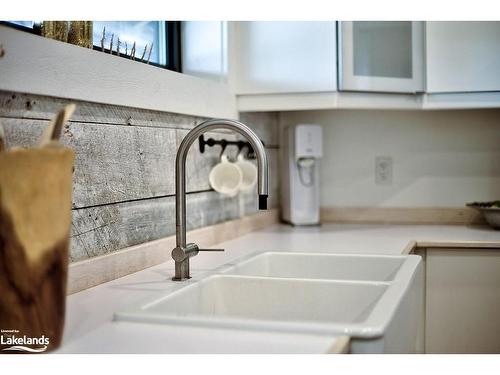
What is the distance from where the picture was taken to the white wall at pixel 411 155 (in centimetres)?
271

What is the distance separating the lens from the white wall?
2.71 metres

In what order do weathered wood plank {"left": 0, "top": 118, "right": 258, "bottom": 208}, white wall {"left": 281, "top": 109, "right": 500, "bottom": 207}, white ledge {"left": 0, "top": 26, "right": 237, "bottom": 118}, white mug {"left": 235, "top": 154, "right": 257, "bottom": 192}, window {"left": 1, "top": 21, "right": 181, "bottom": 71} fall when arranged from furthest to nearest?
white wall {"left": 281, "top": 109, "right": 500, "bottom": 207} → white mug {"left": 235, "top": 154, "right": 257, "bottom": 192} → window {"left": 1, "top": 21, "right": 181, "bottom": 71} → weathered wood plank {"left": 0, "top": 118, "right": 258, "bottom": 208} → white ledge {"left": 0, "top": 26, "right": 237, "bottom": 118}

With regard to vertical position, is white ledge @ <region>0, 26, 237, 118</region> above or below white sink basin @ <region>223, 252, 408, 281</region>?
above

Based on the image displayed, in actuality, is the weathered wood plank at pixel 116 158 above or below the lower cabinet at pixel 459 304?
above

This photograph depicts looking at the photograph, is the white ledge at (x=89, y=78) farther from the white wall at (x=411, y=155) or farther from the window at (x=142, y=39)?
the white wall at (x=411, y=155)

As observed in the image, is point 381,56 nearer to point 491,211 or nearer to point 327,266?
point 491,211

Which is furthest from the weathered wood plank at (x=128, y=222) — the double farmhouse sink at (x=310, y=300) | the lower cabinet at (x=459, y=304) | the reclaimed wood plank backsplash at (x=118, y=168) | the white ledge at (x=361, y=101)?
the lower cabinet at (x=459, y=304)

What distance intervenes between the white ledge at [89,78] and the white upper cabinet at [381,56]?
1.72 feet

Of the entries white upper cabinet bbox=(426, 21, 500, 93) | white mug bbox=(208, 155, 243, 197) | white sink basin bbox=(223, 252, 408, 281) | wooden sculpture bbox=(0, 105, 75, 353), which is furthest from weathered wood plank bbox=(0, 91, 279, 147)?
white upper cabinet bbox=(426, 21, 500, 93)

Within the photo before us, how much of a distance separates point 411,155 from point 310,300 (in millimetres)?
1415

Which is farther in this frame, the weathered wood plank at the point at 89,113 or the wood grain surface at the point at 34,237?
the weathered wood plank at the point at 89,113

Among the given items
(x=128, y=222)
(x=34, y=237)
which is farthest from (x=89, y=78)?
(x=34, y=237)

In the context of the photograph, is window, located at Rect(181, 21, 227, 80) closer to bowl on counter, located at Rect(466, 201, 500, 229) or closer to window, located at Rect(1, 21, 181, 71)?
window, located at Rect(1, 21, 181, 71)

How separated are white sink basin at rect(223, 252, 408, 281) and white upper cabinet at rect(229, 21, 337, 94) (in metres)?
0.66
